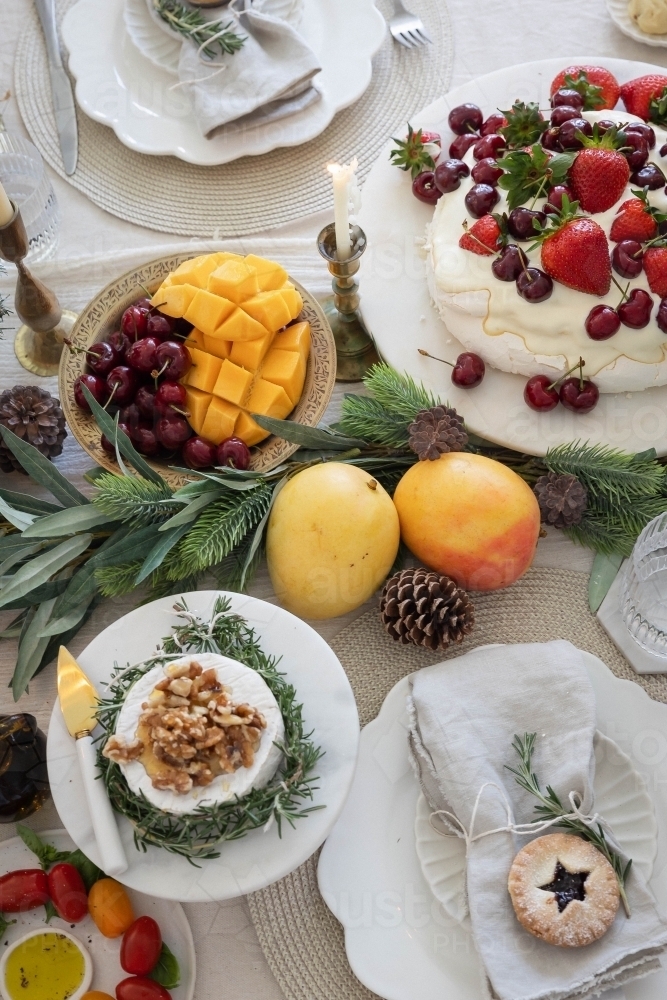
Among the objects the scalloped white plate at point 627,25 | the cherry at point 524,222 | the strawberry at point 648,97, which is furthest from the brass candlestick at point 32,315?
the scalloped white plate at point 627,25

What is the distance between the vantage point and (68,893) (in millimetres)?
906

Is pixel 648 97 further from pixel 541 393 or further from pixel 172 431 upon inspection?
pixel 172 431

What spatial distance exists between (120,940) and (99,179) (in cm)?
106

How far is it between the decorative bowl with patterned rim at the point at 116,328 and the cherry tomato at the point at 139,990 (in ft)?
1.74

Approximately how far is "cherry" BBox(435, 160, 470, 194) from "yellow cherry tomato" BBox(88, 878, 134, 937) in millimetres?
928

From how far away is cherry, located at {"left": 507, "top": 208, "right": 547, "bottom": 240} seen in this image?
3.42ft

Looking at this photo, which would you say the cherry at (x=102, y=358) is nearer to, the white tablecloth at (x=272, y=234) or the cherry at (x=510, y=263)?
the white tablecloth at (x=272, y=234)

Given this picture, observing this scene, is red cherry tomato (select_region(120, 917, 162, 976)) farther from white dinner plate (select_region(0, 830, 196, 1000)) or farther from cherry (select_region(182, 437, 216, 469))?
cherry (select_region(182, 437, 216, 469))

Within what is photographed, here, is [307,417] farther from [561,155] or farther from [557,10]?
[557,10]

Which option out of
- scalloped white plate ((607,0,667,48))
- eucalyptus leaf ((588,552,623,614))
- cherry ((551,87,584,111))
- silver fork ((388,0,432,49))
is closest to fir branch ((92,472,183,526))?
eucalyptus leaf ((588,552,623,614))

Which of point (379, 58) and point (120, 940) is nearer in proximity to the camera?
point (120, 940)

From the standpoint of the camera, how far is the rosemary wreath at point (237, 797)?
795 millimetres

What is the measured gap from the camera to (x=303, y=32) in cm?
135

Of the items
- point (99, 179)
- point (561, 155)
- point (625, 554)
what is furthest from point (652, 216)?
point (99, 179)
